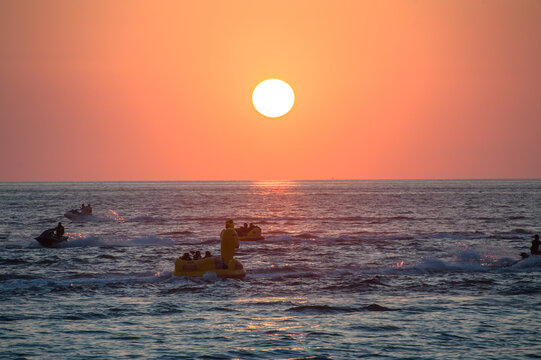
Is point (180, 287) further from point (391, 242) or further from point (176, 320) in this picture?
point (391, 242)

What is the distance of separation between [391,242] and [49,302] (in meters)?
27.4

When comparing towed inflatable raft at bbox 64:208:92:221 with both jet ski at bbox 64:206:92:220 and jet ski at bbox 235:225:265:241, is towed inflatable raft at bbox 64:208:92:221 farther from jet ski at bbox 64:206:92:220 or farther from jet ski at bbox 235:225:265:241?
jet ski at bbox 235:225:265:241

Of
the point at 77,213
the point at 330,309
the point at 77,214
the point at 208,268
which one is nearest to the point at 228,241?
the point at 208,268

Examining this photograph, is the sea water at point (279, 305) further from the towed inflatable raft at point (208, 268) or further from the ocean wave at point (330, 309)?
the towed inflatable raft at point (208, 268)

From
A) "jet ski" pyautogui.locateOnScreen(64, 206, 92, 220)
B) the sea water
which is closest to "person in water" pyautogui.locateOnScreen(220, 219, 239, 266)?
the sea water

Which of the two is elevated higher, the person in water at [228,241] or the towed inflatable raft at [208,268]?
the person in water at [228,241]

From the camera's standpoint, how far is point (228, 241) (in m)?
26.0

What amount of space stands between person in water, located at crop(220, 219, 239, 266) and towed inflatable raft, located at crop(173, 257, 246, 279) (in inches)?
11.4

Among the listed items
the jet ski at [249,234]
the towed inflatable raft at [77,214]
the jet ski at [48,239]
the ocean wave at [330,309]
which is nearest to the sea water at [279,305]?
the ocean wave at [330,309]

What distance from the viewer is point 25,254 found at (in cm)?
3653

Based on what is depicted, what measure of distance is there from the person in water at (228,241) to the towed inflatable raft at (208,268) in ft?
0.95

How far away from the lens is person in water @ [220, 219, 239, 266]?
25.9m

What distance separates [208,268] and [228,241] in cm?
148

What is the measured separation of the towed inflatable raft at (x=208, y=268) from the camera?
85.4ft
